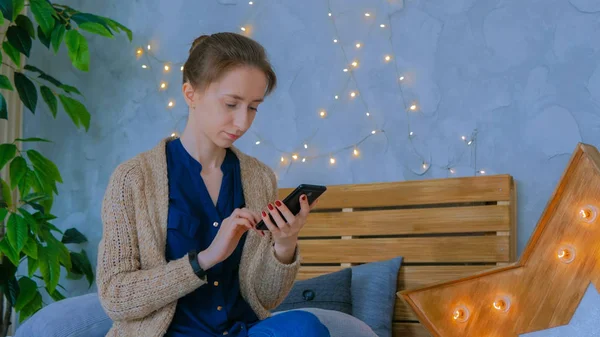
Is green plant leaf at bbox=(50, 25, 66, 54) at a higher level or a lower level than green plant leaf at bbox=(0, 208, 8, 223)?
higher

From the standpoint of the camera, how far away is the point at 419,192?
224 centimetres

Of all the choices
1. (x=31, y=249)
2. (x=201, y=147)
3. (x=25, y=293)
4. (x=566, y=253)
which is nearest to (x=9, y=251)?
(x=31, y=249)

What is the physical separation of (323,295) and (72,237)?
4.15ft

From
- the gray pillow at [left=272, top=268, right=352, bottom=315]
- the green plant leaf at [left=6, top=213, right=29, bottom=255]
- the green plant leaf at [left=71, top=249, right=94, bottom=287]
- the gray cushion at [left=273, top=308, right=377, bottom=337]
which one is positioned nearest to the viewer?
the gray cushion at [left=273, top=308, right=377, bottom=337]

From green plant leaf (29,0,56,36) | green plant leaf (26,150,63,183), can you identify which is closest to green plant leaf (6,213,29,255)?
green plant leaf (26,150,63,183)

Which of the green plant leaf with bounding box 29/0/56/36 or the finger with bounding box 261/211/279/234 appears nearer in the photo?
the finger with bounding box 261/211/279/234


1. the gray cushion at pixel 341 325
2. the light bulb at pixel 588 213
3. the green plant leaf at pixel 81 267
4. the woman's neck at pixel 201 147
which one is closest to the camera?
the woman's neck at pixel 201 147

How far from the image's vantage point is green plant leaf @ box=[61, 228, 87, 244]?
9.46ft

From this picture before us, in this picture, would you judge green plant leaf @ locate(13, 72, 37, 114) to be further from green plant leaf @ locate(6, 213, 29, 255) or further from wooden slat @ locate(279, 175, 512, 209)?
wooden slat @ locate(279, 175, 512, 209)

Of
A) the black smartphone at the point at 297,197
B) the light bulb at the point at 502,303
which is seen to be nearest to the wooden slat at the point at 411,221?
the light bulb at the point at 502,303

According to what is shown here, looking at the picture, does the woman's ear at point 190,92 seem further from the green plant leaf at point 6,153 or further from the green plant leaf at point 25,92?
the green plant leaf at point 25,92

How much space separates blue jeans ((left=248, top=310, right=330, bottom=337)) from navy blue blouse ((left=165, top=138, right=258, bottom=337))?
0.09 m

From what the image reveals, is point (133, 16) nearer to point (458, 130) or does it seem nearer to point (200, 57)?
point (458, 130)

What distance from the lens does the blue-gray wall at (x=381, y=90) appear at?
2.15m
